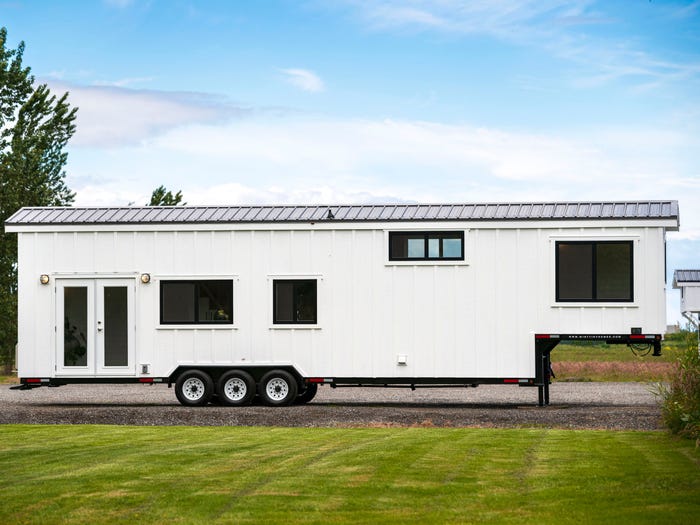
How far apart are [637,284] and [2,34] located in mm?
22926

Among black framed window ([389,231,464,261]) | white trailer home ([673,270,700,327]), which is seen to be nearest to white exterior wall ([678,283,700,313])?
white trailer home ([673,270,700,327])

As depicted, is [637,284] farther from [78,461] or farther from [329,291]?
[78,461]

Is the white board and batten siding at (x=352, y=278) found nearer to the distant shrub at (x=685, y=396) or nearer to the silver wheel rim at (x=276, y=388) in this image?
the silver wheel rim at (x=276, y=388)

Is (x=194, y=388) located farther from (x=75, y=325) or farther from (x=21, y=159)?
(x=21, y=159)

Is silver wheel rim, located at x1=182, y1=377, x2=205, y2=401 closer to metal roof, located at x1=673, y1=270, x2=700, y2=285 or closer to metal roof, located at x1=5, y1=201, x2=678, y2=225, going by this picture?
metal roof, located at x1=5, y1=201, x2=678, y2=225

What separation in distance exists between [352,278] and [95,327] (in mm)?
4645

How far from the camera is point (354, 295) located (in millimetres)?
19109

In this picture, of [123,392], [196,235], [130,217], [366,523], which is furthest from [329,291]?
[366,523]

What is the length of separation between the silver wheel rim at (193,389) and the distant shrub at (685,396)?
866cm

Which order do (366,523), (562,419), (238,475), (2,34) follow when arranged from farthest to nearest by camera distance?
→ (2,34), (562,419), (238,475), (366,523)

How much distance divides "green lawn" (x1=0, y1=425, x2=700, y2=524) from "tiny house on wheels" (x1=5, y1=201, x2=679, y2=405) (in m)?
5.15

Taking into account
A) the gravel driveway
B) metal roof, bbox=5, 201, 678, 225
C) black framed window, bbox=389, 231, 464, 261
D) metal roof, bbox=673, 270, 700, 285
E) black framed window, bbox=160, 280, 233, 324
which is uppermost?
metal roof, bbox=5, 201, 678, 225

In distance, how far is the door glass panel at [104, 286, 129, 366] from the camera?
19.5 metres

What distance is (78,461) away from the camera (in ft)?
36.4
